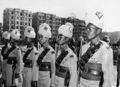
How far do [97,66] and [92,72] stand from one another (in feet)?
0.44

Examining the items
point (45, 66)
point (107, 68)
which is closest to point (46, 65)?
point (45, 66)

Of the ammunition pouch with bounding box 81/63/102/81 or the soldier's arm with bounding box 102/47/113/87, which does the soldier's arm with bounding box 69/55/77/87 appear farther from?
the soldier's arm with bounding box 102/47/113/87

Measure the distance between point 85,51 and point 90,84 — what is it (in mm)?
605

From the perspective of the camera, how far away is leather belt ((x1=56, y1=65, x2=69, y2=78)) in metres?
4.67

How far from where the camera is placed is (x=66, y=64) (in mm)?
4695

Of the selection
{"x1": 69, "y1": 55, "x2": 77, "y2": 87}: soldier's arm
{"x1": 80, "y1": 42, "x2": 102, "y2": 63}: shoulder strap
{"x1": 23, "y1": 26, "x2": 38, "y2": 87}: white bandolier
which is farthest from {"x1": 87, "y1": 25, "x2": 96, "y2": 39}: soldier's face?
{"x1": 23, "y1": 26, "x2": 38, "y2": 87}: white bandolier

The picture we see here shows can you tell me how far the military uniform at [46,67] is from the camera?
5.53 metres

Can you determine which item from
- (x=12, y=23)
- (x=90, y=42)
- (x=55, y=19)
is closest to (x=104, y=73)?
(x=90, y=42)

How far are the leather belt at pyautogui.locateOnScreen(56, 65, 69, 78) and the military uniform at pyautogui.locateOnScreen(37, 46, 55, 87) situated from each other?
0.57m

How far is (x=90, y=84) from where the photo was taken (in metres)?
4.09

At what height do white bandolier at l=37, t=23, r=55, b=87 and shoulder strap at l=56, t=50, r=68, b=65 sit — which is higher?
shoulder strap at l=56, t=50, r=68, b=65

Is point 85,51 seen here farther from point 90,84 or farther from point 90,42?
point 90,84

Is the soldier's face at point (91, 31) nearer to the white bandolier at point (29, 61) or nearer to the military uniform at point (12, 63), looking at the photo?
the white bandolier at point (29, 61)

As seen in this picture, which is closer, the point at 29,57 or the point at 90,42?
the point at 90,42
